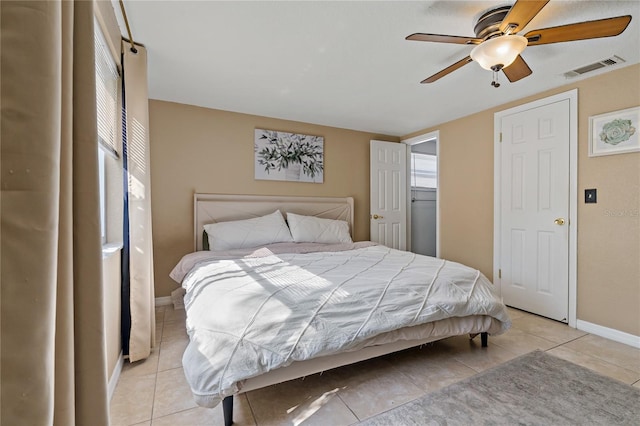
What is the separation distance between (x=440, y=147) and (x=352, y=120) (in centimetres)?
134

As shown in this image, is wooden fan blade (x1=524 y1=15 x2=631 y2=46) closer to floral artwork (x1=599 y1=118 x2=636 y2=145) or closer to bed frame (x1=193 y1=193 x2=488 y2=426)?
floral artwork (x1=599 y1=118 x2=636 y2=145)

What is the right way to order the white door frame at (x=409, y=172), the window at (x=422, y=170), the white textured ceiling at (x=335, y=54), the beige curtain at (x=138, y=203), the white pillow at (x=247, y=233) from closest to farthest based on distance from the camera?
the white textured ceiling at (x=335, y=54) < the beige curtain at (x=138, y=203) < the white pillow at (x=247, y=233) < the white door frame at (x=409, y=172) < the window at (x=422, y=170)

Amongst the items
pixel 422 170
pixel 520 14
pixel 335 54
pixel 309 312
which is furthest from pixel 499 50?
pixel 422 170

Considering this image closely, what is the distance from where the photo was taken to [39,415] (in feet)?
1.44

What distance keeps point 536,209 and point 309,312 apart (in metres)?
2.89

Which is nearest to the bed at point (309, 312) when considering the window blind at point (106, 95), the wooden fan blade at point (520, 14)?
the window blind at point (106, 95)

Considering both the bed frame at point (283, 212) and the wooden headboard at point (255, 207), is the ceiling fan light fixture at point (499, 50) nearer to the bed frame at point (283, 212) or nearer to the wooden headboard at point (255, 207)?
the bed frame at point (283, 212)

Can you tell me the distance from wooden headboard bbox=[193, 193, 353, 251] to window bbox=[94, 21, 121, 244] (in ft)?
4.45

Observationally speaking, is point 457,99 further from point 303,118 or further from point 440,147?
point 303,118

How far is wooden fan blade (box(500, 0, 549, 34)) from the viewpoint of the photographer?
1.41 m

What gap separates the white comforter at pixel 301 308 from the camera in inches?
55.2

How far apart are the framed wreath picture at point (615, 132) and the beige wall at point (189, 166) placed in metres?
3.10

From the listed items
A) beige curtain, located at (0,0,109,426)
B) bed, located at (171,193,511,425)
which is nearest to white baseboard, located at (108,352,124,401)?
bed, located at (171,193,511,425)

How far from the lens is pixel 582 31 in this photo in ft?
5.32
